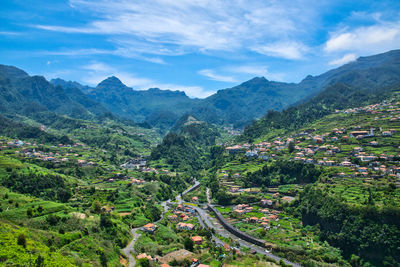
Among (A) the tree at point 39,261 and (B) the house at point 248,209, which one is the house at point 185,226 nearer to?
(B) the house at point 248,209

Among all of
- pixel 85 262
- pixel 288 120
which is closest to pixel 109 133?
pixel 288 120

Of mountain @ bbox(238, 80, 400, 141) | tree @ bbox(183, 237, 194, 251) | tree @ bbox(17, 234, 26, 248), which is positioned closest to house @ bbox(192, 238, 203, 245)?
tree @ bbox(183, 237, 194, 251)

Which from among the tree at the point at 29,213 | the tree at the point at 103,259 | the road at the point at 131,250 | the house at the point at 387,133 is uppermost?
the house at the point at 387,133

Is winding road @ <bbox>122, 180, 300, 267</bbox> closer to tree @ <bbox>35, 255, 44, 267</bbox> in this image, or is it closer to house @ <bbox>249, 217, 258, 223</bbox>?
house @ <bbox>249, 217, 258, 223</bbox>

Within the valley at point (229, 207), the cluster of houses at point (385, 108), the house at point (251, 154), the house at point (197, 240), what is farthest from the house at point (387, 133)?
the house at point (197, 240)

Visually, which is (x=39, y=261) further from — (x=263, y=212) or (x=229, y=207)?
(x=229, y=207)

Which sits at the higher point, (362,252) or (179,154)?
(179,154)

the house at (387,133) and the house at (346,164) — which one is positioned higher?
the house at (387,133)

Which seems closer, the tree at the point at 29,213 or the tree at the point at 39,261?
the tree at the point at 39,261

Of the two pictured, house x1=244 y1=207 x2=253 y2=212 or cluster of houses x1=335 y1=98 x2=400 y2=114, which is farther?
cluster of houses x1=335 y1=98 x2=400 y2=114

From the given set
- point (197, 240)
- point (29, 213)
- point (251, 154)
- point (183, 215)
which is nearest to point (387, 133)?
point (251, 154)

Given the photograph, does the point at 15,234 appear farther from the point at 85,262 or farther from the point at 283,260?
the point at 283,260
